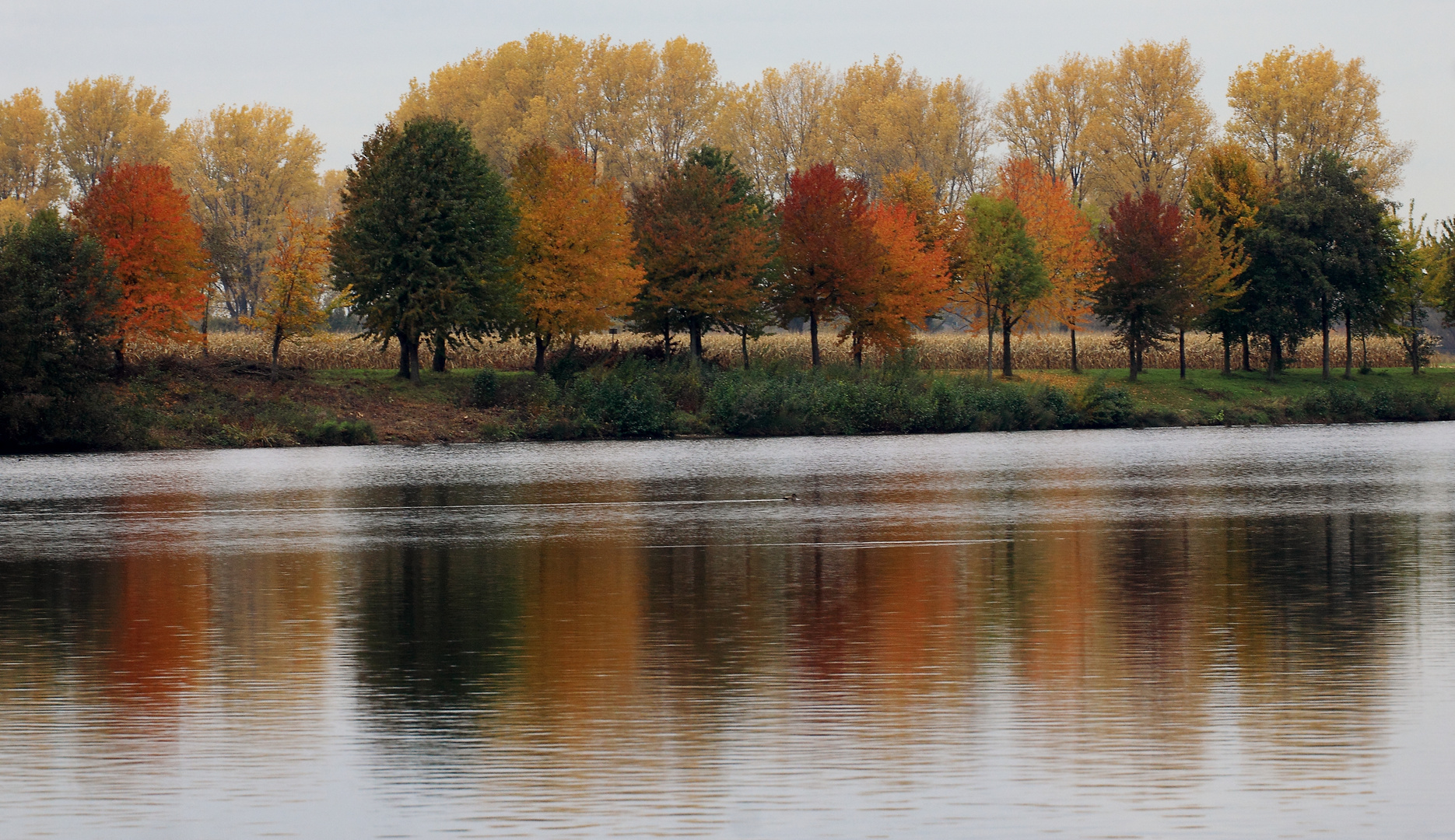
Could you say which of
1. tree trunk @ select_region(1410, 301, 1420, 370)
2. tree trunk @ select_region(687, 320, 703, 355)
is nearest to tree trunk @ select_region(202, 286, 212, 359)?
tree trunk @ select_region(687, 320, 703, 355)

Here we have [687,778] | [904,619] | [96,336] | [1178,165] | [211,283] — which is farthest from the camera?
[1178,165]

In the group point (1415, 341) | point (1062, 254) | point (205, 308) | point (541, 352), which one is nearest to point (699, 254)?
point (541, 352)

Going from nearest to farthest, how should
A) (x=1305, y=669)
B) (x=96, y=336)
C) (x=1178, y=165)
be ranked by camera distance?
(x=1305, y=669) → (x=96, y=336) → (x=1178, y=165)

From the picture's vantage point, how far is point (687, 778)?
9.87 m

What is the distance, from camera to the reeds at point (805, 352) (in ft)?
244

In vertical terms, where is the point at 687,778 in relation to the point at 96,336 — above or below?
below

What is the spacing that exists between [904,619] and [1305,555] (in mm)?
8636

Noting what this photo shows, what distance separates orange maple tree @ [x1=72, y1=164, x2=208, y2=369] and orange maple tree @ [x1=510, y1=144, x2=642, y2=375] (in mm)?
14308

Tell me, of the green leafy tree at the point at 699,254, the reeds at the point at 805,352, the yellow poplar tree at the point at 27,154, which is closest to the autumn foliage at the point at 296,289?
the reeds at the point at 805,352

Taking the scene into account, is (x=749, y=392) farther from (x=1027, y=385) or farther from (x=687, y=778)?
(x=687, y=778)

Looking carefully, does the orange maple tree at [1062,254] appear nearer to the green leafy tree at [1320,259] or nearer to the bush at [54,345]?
the green leafy tree at [1320,259]

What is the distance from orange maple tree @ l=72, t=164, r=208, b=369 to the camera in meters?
61.9

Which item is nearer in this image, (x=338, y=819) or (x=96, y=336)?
(x=338, y=819)

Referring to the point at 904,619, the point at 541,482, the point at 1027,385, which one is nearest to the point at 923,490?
the point at 541,482
